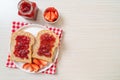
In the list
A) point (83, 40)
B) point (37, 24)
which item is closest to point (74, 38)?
point (83, 40)

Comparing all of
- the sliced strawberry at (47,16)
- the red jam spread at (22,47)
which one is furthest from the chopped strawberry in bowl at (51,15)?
the red jam spread at (22,47)

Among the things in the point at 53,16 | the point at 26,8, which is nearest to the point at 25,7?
the point at 26,8

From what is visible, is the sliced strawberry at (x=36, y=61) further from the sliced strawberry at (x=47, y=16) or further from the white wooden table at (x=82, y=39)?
the sliced strawberry at (x=47, y=16)

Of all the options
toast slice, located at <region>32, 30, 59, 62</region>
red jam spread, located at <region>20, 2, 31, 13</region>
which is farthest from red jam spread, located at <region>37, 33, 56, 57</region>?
red jam spread, located at <region>20, 2, 31, 13</region>

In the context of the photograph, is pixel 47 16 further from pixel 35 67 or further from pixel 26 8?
pixel 35 67

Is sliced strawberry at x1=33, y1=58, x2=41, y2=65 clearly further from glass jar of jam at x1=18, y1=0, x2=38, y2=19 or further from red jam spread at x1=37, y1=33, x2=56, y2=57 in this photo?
glass jar of jam at x1=18, y1=0, x2=38, y2=19
